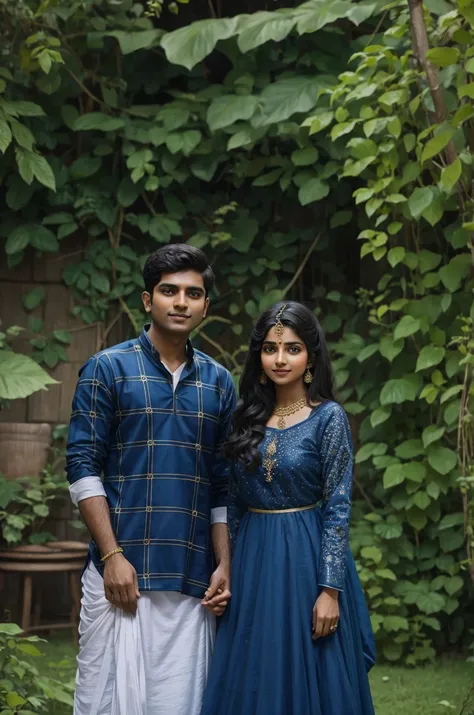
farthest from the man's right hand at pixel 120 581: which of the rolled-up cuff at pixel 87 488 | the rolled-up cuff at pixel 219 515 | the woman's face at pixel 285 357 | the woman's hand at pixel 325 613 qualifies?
the woman's face at pixel 285 357

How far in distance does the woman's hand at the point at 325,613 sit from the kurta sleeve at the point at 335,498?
0.02m

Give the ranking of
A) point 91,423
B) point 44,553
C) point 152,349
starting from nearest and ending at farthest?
1. point 91,423
2. point 152,349
3. point 44,553

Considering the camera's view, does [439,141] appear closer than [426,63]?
Yes

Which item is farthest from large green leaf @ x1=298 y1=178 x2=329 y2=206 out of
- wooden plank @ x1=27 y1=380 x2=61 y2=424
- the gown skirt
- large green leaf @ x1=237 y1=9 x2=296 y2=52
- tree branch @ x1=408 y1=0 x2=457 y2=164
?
the gown skirt

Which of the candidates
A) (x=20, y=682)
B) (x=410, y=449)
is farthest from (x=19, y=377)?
(x=410, y=449)

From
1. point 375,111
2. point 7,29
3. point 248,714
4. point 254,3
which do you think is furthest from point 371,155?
point 248,714

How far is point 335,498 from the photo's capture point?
217 cm

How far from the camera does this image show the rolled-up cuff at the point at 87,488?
2.21 m

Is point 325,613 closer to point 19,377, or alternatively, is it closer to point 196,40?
point 19,377

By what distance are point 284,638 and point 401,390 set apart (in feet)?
6.80

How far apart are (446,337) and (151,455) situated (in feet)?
7.00

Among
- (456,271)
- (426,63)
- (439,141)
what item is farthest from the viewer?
(456,271)

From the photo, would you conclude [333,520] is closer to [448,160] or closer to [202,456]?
[202,456]

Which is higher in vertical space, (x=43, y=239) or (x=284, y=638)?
(x=43, y=239)
